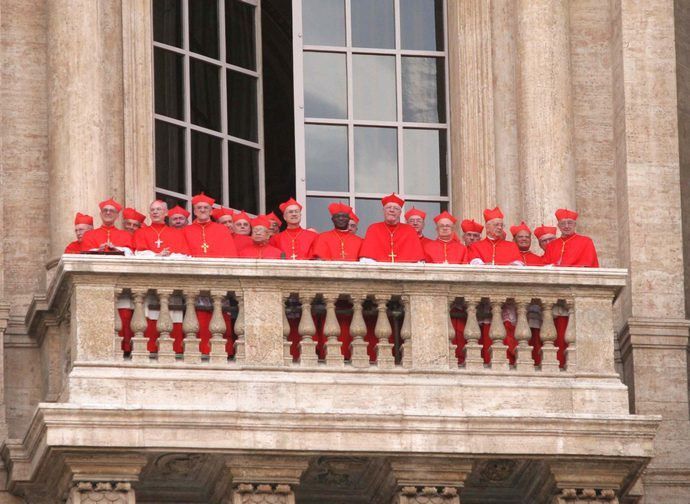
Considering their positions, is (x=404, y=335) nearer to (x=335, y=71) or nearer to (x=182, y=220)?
(x=182, y=220)

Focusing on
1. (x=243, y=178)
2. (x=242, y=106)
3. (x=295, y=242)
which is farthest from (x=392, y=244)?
(x=242, y=106)

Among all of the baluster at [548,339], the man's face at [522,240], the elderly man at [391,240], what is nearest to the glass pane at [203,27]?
the elderly man at [391,240]

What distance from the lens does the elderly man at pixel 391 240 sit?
88.5ft

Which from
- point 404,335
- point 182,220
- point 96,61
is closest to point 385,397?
point 404,335

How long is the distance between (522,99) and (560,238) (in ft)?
6.18

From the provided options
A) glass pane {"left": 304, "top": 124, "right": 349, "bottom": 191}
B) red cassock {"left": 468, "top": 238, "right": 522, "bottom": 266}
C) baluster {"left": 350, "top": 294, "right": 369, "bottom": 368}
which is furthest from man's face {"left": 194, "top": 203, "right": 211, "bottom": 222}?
glass pane {"left": 304, "top": 124, "right": 349, "bottom": 191}

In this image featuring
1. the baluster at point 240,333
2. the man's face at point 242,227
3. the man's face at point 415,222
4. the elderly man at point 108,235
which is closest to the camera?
the baluster at point 240,333

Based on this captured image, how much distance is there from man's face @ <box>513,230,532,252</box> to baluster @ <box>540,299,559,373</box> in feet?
3.43

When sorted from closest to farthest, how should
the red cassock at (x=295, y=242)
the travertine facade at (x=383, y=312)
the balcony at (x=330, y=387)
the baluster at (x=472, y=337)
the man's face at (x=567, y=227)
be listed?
the balcony at (x=330, y=387) → the travertine facade at (x=383, y=312) → the baluster at (x=472, y=337) → the red cassock at (x=295, y=242) → the man's face at (x=567, y=227)

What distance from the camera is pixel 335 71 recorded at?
98.3ft

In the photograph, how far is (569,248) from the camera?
27.4 metres

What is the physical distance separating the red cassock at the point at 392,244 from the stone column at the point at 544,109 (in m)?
1.71

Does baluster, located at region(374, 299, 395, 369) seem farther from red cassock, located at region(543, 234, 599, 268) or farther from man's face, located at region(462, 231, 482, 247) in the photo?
red cassock, located at region(543, 234, 599, 268)

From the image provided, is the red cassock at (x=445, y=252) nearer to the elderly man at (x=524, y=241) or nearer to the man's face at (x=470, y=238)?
the man's face at (x=470, y=238)
